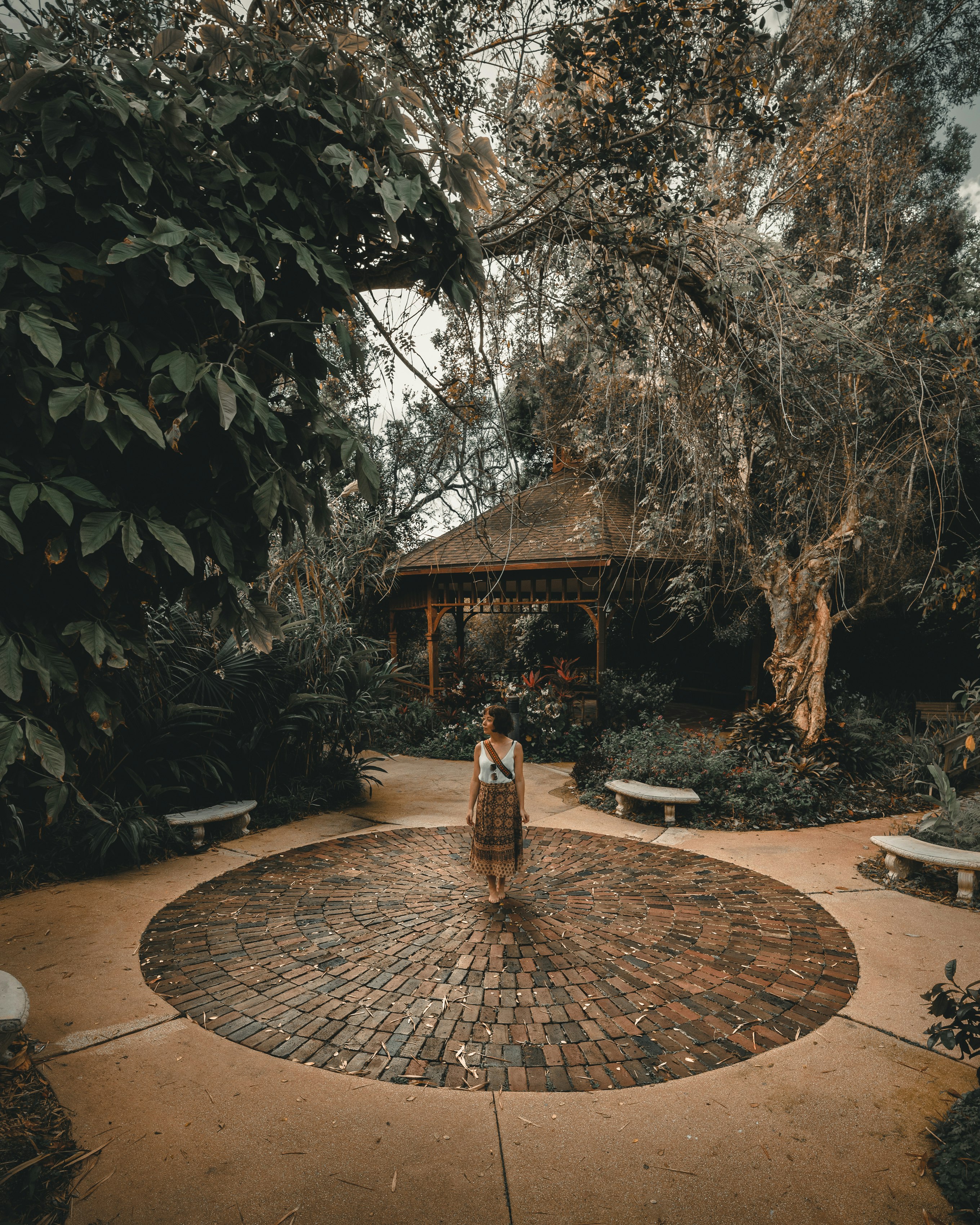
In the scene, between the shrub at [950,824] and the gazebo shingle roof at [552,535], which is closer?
the shrub at [950,824]

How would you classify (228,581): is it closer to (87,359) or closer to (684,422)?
(87,359)

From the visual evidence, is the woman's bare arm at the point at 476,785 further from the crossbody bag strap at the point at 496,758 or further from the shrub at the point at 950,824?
the shrub at the point at 950,824

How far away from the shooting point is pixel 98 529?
1.78 metres

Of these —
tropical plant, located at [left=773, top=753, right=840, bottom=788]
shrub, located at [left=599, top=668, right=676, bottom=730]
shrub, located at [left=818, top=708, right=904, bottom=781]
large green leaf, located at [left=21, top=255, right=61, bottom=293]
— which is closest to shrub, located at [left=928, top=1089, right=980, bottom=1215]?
large green leaf, located at [left=21, top=255, right=61, bottom=293]

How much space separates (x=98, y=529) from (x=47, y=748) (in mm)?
561

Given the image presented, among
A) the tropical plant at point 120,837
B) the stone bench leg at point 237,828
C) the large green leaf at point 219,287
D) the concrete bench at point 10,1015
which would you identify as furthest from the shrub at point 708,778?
the large green leaf at point 219,287

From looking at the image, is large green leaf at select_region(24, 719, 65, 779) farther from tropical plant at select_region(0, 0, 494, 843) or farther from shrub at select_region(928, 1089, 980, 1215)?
shrub at select_region(928, 1089, 980, 1215)

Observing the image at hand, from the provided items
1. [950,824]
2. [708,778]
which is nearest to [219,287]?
[950,824]

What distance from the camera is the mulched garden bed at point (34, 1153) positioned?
→ 213cm

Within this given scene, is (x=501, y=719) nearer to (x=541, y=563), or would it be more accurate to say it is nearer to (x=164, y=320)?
(x=164, y=320)

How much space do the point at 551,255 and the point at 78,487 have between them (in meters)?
3.61

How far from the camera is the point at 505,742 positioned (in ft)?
15.1

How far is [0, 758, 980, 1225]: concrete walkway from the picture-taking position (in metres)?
2.23

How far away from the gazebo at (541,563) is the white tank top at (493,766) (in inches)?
196
